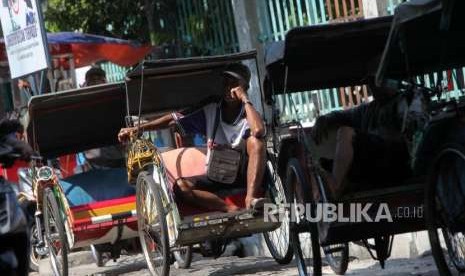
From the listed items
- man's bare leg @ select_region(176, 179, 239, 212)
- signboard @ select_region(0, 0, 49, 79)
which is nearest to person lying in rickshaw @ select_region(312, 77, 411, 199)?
man's bare leg @ select_region(176, 179, 239, 212)

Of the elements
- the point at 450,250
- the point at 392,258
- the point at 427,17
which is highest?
the point at 427,17

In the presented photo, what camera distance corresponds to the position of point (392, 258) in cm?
793

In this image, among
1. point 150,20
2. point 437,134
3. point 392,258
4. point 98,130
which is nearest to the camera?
point 437,134

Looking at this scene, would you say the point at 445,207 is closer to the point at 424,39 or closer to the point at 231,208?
the point at 424,39

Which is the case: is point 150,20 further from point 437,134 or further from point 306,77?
point 437,134

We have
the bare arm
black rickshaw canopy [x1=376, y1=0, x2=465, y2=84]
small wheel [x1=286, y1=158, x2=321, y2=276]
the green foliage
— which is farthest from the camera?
the green foliage

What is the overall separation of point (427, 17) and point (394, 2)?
11.7 ft

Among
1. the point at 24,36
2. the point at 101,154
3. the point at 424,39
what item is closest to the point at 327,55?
the point at 424,39

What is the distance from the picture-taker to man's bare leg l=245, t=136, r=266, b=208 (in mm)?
6996

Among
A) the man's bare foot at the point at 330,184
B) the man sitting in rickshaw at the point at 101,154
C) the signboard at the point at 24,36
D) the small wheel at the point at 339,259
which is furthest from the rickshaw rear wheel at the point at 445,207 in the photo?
the signboard at the point at 24,36

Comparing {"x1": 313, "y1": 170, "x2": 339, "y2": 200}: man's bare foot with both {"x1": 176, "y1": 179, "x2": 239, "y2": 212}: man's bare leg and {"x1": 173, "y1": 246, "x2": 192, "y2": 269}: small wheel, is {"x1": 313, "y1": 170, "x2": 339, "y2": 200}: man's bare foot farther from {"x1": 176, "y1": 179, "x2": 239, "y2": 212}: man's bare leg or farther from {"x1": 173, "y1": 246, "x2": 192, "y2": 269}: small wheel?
{"x1": 173, "y1": 246, "x2": 192, "y2": 269}: small wheel

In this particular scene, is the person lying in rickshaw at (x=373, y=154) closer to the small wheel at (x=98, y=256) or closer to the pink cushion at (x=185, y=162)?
the pink cushion at (x=185, y=162)

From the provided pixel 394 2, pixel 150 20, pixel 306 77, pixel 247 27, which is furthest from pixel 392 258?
pixel 150 20

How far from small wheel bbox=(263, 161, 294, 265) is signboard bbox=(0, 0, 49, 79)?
3.32m
